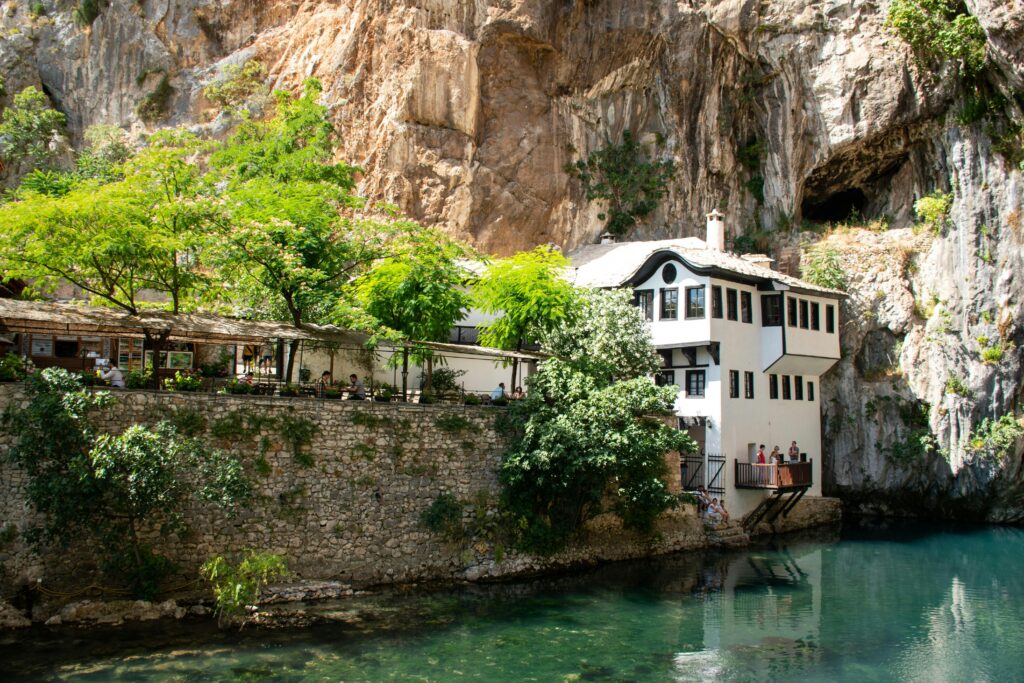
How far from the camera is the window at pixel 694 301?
30.2 meters

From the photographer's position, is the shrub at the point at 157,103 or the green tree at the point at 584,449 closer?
the green tree at the point at 584,449

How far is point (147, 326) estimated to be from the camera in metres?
19.8

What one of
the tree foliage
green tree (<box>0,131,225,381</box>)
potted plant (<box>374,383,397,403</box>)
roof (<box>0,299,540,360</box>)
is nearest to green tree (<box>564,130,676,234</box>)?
the tree foliage

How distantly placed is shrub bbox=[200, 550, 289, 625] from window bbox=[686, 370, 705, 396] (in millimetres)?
16353

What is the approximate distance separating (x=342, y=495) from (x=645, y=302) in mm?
14531

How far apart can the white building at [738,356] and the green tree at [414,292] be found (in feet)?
26.9

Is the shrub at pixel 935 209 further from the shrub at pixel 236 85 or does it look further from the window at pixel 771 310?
the shrub at pixel 236 85

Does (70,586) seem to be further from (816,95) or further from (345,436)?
(816,95)

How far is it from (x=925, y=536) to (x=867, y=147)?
17.7 m

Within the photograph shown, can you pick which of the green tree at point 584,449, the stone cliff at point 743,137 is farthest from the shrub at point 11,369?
the stone cliff at point 743,137

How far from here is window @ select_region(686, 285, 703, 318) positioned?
3019cm

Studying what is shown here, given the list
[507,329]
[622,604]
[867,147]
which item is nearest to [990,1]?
[867,147]

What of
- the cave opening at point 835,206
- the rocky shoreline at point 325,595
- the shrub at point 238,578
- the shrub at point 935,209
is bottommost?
the rocky shoreline at point 325,595

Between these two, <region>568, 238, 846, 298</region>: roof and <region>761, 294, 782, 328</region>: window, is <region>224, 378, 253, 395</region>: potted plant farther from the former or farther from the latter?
<region>761, 294, 782, 328</region>: window
